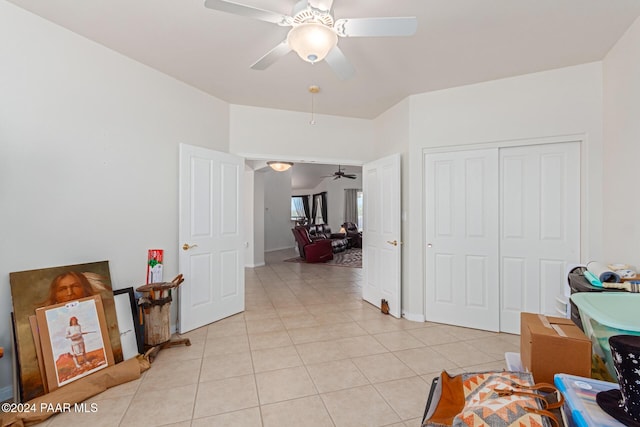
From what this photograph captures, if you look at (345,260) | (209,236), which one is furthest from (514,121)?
(345,260)

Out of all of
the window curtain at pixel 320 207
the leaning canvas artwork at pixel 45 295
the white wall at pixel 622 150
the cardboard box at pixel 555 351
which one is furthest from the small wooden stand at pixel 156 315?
the window curtain at pixel 320 207

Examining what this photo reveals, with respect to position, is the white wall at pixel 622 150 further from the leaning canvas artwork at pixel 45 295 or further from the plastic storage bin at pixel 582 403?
the leaning canvas artwork at pixel 45 295

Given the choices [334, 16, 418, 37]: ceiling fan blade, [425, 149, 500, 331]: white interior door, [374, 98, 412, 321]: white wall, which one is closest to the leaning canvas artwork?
[334, 16, 418, 37]: ceiling fan blade

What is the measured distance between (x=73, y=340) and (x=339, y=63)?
2845 millimetres

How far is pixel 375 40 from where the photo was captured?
7.84 feet

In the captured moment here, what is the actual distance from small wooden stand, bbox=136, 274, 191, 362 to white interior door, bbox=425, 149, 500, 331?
9.43 ft

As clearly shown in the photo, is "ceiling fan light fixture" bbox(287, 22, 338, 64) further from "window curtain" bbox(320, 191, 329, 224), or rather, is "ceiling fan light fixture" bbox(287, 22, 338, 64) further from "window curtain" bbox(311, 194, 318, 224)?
"window curtain" bbox(311, 194, 318, 224)

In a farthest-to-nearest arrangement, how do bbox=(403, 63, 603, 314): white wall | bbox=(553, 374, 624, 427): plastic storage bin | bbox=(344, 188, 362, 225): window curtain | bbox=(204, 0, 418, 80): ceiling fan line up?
bbox=(344, 188, 362, 225): window curtain < bbox=(403, 63, 603, 314): white wall < bbox=(204, 0, 418, 80): ceiling fan < bbox=(553, 374, 624, 427): plastic storage bin

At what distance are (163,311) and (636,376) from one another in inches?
121

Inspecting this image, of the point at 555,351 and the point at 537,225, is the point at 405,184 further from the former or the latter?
the point at 555,351

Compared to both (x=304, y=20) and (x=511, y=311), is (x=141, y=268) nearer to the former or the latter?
(x=304, y=20)

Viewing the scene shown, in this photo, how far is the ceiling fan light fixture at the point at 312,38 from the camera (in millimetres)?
1709

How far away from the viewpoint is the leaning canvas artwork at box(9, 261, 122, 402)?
6.34 ft

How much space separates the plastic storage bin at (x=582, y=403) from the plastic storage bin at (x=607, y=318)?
0.66 feet
